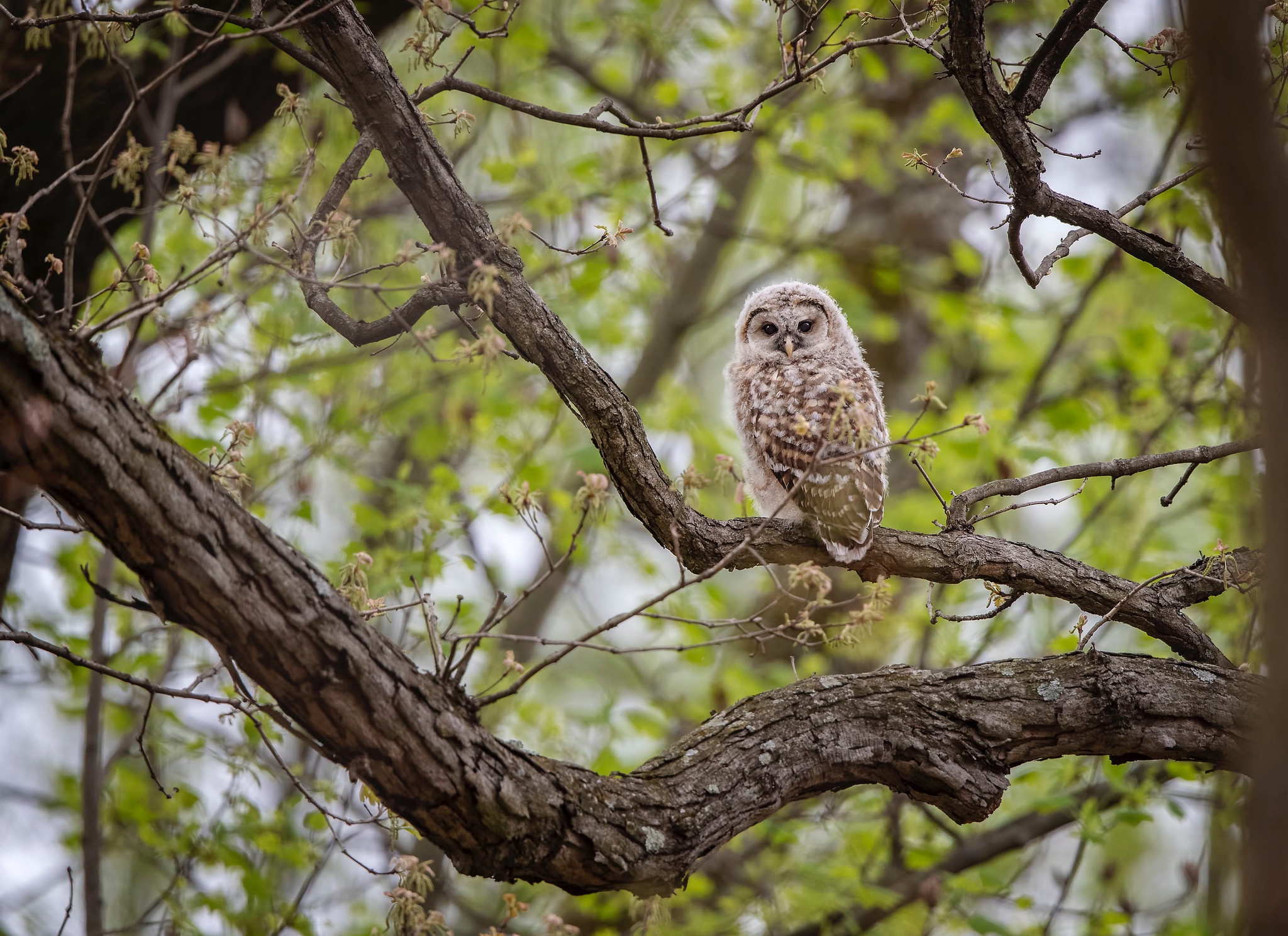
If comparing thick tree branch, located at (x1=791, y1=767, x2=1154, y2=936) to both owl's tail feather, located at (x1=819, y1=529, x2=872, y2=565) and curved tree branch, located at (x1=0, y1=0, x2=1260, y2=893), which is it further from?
owl's tail feather, located at (x1=819, y1=529, x2=872, y2=565)

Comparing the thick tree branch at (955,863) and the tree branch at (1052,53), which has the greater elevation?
the tree branch at (1052,53)

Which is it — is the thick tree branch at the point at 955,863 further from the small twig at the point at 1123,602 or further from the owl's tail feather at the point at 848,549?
the owl's tail feather at the point at 848,549

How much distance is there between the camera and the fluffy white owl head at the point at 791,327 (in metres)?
5.15

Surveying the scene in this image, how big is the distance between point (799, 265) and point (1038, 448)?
4146mm

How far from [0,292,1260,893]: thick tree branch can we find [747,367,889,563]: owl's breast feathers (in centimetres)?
32

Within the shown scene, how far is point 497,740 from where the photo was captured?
2.59m

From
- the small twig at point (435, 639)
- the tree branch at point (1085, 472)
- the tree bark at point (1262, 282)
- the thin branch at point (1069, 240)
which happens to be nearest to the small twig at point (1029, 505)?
the tree branch at point (1085, 472)

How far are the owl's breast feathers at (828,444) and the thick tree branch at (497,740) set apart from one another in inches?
12.7

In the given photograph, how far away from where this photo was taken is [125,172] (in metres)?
3.25

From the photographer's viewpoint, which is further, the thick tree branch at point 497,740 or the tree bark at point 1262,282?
the thick tree branch at point 497,740

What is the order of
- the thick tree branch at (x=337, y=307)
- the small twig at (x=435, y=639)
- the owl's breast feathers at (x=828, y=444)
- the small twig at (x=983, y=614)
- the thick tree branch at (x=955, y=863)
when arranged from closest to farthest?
1. the small twig at (x=435, y=639)
2. the thick tree branch at (x=337, y=307)
3. the small twig at (x=983, y=614)
4. the owl's breast feathers at (x=828, y=444)
5. the thick tree branch at (x=955, y=863)

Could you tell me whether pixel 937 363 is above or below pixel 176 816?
above

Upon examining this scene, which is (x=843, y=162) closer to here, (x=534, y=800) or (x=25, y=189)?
A: (x=25, y=189)

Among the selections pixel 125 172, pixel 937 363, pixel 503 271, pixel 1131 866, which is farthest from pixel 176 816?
pixel 1131 866
